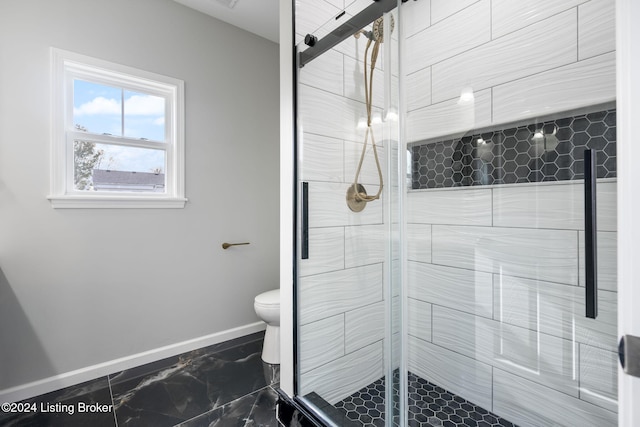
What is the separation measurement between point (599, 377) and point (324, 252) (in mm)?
1195

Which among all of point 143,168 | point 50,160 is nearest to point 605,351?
point 143,168

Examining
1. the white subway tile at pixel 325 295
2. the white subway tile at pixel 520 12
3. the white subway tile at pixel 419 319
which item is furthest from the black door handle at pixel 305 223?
the white subway tile at pixel 520 12

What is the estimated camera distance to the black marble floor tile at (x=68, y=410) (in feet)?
5.11

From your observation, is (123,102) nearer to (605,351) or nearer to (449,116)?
(449,116)

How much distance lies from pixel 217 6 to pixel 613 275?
2.75 m

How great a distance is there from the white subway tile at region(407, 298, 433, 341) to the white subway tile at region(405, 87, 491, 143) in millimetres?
851

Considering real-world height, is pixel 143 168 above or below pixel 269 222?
above

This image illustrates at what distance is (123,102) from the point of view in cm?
215

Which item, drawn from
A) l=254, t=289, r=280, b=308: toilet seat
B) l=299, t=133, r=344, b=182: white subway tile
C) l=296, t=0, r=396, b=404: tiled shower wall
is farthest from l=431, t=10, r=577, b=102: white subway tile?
l=254, t=289, r=280, b=308: toilet seat

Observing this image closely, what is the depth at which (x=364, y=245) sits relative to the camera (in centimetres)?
158

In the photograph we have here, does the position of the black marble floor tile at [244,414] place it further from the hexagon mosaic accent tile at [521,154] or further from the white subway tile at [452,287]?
the hexagon mosaic accent tile at [521,154]

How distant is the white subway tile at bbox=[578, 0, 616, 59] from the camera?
1121 mm

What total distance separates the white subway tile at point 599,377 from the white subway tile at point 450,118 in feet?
3.31

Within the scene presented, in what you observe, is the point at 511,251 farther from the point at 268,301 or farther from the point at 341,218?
the point at 268,301
